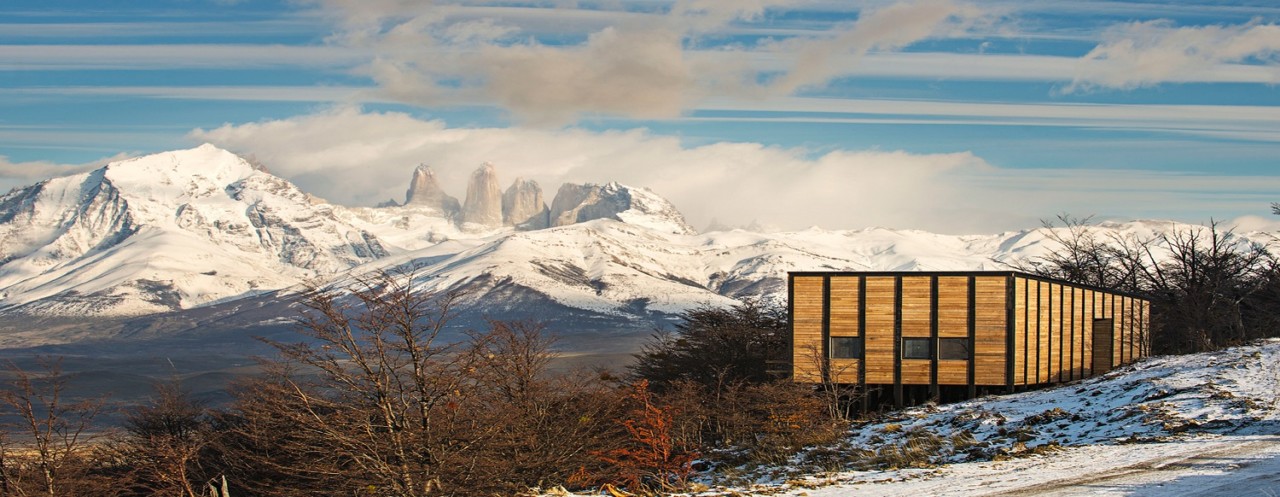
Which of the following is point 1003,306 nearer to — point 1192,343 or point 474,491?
point 1192,343

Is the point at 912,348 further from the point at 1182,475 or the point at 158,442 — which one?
the point at 158,442

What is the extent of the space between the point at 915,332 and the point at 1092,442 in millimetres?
17881

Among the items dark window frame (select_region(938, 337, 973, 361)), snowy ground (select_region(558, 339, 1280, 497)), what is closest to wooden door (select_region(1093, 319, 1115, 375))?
snowy ground (select_region(558, 339, 1280, 497))

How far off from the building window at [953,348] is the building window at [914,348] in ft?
2.05

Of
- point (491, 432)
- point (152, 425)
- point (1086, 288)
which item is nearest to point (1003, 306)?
point (1086, 288)

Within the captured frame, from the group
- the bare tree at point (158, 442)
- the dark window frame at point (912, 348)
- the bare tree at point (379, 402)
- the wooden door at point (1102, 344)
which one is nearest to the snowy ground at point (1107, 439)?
the dark window frame at point (912, 348)

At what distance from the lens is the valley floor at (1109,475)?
22.4m

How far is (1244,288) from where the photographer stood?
83.3m

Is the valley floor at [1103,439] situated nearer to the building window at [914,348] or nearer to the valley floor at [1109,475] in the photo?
the valley floor at [1109,475]

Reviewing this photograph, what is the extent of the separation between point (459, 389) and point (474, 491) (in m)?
2.21

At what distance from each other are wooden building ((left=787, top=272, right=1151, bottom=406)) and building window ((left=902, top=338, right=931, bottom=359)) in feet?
0.14

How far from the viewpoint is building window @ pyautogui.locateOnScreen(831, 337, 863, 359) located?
48.8 meters

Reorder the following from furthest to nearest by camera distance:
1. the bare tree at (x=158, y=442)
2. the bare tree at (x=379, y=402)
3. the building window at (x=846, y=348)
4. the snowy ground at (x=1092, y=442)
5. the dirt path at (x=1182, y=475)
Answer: the building window at (x=846, y=348), the bare tree at (x=158, y=442), the snowy ground at (x=1092, y=442), the bare tree at (x=379, y=402), the dirt path at (x=1182, y=475)

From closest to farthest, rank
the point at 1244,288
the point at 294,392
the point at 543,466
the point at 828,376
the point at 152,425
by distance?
the point at 294,392 → the point at 543,466 → the point at 828,376 → the point at 152,425 → the point at 1244,288
